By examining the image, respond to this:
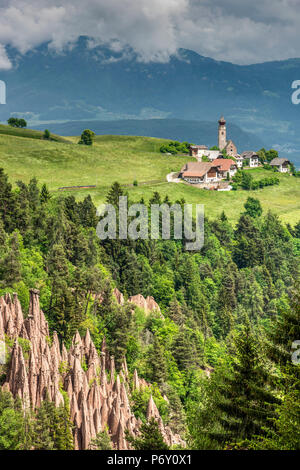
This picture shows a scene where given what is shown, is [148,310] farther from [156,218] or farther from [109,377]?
[156,218]

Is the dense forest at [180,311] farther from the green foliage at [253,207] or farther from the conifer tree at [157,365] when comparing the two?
the green foliage at [253,207]

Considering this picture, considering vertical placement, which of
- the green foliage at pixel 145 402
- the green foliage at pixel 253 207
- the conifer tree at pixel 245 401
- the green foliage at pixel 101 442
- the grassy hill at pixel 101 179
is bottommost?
the green foliage at pixel 145 402

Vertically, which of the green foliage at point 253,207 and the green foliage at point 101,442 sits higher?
the green foliage at point 253,207

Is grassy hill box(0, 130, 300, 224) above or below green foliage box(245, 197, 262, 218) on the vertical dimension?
above

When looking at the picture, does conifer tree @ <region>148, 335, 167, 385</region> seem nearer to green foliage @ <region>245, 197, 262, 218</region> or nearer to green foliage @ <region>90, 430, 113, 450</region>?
green foliage @ <region>90, 430, 113, 450</region>

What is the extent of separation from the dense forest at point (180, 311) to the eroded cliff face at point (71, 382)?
2.55m

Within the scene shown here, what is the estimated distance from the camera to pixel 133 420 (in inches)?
2084

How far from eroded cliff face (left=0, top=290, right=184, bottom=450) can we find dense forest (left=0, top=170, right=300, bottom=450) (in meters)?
2.55

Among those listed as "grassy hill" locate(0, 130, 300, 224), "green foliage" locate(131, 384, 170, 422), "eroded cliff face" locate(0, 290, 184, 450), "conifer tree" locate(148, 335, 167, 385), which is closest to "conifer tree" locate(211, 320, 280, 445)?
"eroded cliff face" locate(0, 290, 184, 450)

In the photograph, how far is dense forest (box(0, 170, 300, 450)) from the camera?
106 ft

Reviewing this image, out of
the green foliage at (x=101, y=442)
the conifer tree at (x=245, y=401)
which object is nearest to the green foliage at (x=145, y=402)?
the green foliage at (x=101, y=442)

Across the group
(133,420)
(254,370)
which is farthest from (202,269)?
(254,370)

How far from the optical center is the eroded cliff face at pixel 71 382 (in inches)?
1900
